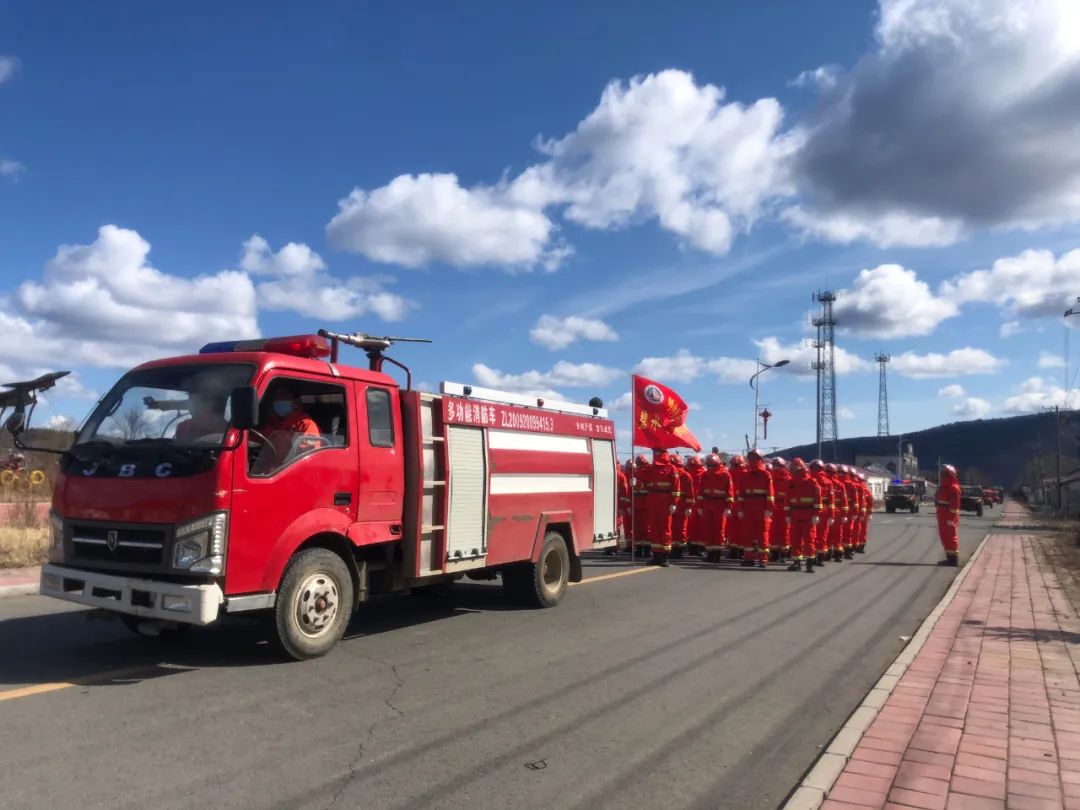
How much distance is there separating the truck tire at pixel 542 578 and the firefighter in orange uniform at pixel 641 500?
18.7 feet

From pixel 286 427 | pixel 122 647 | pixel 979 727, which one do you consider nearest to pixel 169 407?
pixel 286 427

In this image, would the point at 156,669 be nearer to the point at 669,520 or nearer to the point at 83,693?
the point at 83,693

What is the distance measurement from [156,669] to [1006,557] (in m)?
17.7

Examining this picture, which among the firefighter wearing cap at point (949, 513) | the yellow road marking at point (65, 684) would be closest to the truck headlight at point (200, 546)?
the yellow road marking at point (65, 684)

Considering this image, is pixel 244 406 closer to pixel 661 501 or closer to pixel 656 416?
pixel 656 416

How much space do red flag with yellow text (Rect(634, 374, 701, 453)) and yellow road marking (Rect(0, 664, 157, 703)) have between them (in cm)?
953

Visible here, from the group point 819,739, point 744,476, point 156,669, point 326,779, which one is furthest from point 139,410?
point 744,476

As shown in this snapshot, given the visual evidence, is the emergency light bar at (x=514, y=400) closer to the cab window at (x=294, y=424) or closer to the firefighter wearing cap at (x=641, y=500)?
the cab window at (x=294, y=424)

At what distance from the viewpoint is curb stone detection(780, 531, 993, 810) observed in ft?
13.3

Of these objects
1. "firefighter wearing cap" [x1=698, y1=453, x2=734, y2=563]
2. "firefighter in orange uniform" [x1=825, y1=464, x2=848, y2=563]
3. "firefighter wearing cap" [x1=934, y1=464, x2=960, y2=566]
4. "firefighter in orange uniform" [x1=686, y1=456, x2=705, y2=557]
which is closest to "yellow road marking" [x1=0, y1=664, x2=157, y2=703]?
"firefighter wearing cap" [x1=698, y1=453, x2=734, y2=563]

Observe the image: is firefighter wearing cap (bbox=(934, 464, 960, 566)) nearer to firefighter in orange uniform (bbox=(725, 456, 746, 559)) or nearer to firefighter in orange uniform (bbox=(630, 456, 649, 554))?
firefighter in orange uniform (bbox=(725, 456, 746, 559))

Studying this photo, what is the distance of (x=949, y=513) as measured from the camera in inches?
663

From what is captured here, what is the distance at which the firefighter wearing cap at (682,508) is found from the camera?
15.4 metres

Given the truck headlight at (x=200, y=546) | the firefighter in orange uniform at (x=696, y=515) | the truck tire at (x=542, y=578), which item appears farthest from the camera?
the firefighter in orange uniform at (x=696, y=515)
